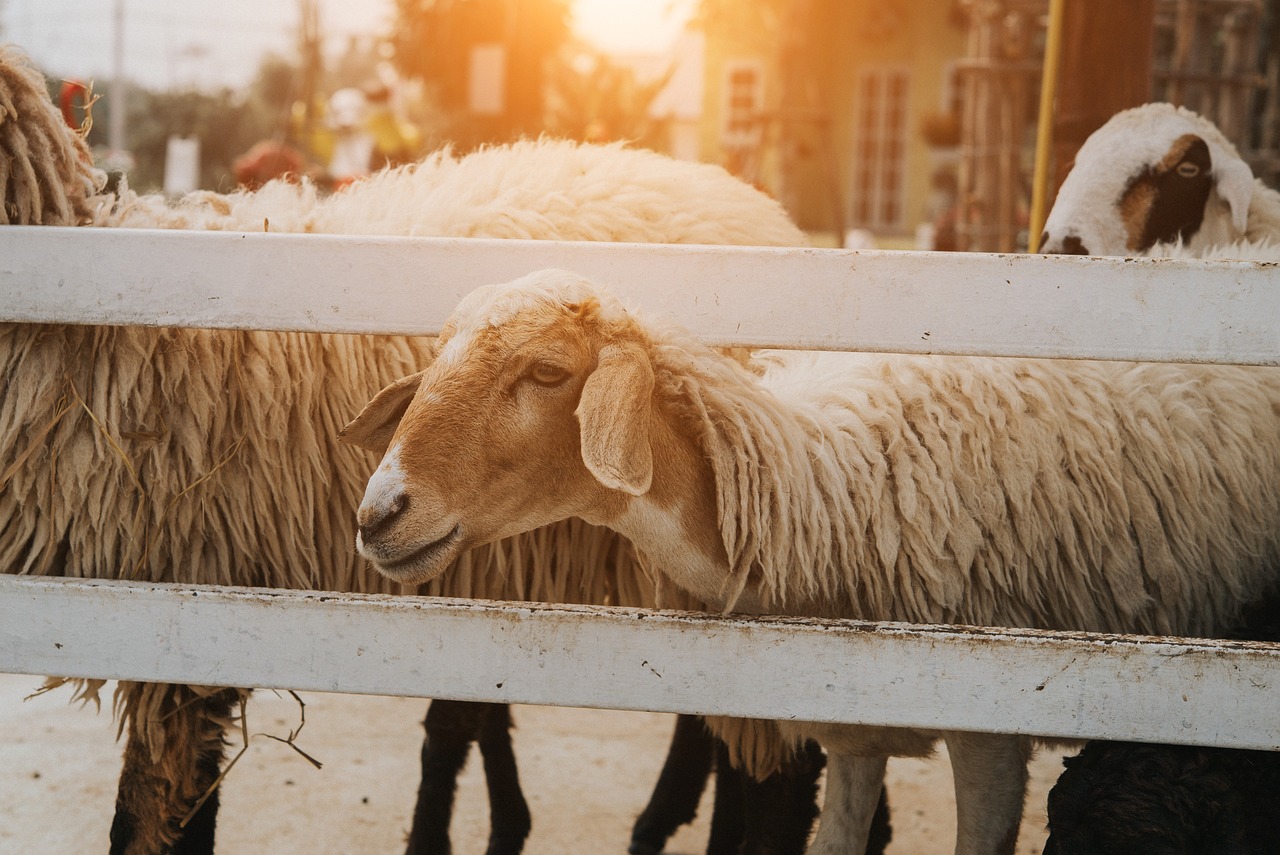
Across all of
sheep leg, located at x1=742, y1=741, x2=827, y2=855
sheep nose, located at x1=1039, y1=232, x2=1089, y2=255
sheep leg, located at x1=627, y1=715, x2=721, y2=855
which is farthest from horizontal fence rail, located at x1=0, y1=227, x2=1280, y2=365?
sheep leg, located at x1=627, y1=715, x2=721, y2=855

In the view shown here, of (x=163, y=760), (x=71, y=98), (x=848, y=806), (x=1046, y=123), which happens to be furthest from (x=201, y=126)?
(x=848, y=806)

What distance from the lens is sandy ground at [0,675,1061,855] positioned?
11.0ft

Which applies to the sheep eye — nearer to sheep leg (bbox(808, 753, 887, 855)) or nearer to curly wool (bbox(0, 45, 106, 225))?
sheep leg (bbox(808, 753, 887, 855))

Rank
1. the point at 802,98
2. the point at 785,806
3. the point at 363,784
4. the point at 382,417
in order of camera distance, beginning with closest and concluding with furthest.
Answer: the point at 382,417
the point at 785,806
the point at 363,784
the point at 802,98

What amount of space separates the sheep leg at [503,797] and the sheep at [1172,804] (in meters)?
1.70

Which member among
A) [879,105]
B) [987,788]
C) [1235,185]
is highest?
[879,105]

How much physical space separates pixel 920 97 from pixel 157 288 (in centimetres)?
2213

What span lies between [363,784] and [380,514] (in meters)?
2.14

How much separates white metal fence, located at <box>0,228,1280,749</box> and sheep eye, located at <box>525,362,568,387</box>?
0.24 metres

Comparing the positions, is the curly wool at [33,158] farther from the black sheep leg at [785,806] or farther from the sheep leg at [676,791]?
the sheep leg at [676,791]

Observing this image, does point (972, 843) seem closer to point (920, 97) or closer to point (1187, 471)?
point (1187, 471)

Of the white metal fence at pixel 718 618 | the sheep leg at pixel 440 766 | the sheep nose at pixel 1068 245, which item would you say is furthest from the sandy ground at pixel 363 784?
the sheep nose at pixel 1068 245

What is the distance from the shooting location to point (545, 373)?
1.94 m

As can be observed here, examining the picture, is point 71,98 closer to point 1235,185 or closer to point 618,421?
point 618,421
